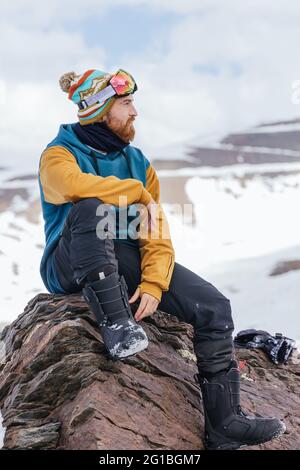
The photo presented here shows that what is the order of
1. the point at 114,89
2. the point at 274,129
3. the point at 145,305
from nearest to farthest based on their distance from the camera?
1. the point at 145,305
2. the point at 114,89
3. the point at 274,129

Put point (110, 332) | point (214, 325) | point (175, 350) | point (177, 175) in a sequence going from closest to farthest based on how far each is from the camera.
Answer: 1. point (110, 332)
2. point (214, 325)
3. point (175, 350)
4. point (177, 175)

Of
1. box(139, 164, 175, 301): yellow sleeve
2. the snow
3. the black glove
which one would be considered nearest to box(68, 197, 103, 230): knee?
box(139, 164, 175, 301): yellow sleeve

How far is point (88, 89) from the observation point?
15.0 ft

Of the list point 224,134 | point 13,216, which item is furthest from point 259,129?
point 13,216

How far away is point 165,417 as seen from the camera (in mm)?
4223

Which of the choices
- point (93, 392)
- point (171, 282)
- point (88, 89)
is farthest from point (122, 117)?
point (93, 392)

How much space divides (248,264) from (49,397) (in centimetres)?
3129

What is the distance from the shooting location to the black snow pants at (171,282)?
13.0ft

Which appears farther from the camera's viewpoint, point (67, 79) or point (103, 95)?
point (67, 79)

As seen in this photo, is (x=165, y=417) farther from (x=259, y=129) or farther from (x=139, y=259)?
(x=259, y=129)

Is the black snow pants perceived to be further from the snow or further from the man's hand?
the snow

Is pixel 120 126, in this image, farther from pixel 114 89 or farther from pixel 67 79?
pixel 67 79

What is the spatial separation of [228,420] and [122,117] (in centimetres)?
207

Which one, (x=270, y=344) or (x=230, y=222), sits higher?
(x=270, y=344)
